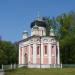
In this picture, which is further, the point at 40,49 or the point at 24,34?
the point at 24,34

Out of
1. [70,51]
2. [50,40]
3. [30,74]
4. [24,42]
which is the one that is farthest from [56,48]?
[30,74]

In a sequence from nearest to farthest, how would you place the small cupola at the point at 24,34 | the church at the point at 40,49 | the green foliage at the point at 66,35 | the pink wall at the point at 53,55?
1. the church at the point at 40,49
2. the pink wall at the point at 53,55
3. the small cupola at the point at 24,34
4. the green foliage at the point at 66,35

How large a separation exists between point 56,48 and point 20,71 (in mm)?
13177

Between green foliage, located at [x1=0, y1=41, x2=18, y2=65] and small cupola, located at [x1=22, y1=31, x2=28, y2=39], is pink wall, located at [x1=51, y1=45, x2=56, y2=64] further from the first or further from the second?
green foliage, located at [x1=0, y1=41, x2=18, y2=65]

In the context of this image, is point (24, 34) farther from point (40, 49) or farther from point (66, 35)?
point (66, 35)

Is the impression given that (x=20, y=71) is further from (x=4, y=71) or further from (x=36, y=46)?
(x=36, y=46)

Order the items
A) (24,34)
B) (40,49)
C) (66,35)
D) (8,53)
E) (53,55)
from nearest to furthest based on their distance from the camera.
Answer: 1. (40,49)
2. (53,55)
3. (24,34)
4. (66,35)
5. (8,53)

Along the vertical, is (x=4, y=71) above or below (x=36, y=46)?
below

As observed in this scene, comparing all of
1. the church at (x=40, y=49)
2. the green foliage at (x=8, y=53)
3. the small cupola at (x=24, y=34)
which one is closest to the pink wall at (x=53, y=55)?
the church at (x=40, y=49)

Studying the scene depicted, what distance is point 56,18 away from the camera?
67250 mm

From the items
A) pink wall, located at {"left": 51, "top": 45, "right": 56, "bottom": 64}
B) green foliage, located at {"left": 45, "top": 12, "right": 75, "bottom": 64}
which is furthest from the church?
green foliage, located at {"left": 45, "top": 12, "right": 75, "bottom": 64}

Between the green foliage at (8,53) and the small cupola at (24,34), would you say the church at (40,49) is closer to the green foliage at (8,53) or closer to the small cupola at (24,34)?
the small cupola at (24,34)

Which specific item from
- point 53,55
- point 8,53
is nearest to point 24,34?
point 53,55

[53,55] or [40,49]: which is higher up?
[40,49]
